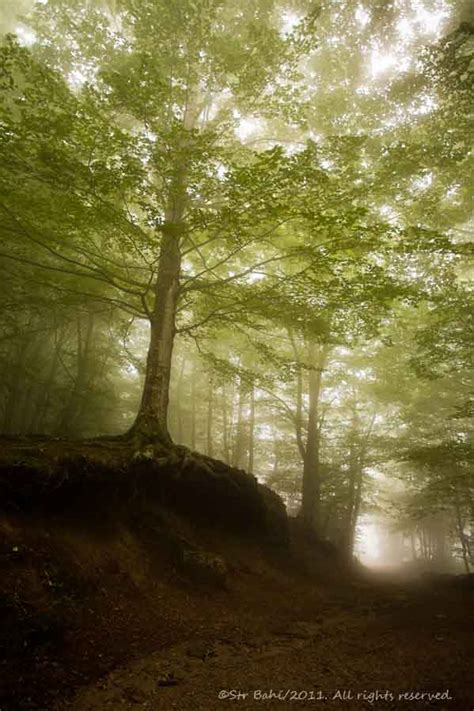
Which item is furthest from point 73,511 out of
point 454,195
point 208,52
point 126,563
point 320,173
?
point 454,195

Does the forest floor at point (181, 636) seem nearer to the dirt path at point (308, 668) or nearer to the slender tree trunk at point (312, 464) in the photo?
the dirt path at point (308, 668)

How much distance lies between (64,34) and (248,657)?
17.3 metres

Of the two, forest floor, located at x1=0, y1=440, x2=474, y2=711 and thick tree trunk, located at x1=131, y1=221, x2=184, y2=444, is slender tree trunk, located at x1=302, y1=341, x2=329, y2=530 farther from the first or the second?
thick tree trunk, located at x1=131, y1=221, x2=184, y2=444

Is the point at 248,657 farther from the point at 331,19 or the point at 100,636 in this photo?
the point at 331,19

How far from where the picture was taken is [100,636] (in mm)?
4344

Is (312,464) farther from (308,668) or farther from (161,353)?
(308,668)

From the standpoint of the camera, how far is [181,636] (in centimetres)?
487

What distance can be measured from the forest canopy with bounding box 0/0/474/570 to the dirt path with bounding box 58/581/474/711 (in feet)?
12.4

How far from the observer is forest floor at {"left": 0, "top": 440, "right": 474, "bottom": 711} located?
11.6 feet

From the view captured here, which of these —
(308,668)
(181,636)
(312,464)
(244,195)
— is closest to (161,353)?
(244,195)

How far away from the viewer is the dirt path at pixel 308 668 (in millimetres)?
3500

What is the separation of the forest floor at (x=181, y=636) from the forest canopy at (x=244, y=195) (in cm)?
259

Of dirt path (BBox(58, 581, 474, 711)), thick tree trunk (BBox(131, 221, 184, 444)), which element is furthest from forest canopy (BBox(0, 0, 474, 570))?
dirt path (BBox(58, 581, 474, 711))

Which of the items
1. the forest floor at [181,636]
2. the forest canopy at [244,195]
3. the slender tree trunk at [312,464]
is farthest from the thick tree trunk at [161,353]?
the slender tree trunk at [312,464]
